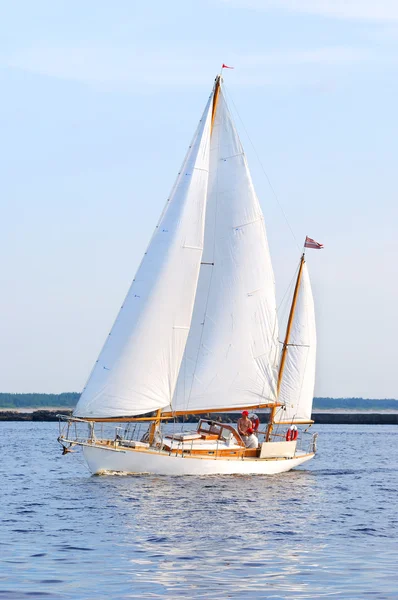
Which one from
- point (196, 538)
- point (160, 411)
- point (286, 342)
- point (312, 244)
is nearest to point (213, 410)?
point (160, 411)

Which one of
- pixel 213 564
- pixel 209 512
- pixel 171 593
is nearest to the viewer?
pixel 171 593

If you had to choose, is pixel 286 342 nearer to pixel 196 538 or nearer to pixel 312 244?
pixel 312 244

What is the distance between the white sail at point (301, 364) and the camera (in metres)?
50.3

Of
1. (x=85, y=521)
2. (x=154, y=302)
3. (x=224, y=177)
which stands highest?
(x=224, y=177)

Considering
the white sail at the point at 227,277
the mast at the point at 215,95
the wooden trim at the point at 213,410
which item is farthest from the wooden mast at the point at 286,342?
the mast at the point at 215,95

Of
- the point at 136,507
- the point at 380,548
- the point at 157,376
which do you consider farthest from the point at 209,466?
the point at 380,548

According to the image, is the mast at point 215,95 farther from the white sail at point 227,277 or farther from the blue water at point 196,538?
the blue water at point 196,538

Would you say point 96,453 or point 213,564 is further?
point 96,453

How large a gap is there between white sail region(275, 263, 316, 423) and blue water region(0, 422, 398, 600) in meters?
4.63

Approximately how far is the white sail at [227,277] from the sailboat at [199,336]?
4cm

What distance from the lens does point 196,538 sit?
2623 cm

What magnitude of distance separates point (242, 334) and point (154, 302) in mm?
4978

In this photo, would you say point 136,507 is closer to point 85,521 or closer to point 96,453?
point 85,521

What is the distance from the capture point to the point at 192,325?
4481cm
